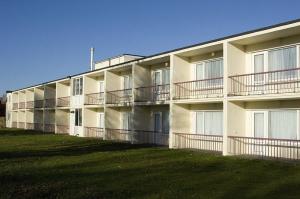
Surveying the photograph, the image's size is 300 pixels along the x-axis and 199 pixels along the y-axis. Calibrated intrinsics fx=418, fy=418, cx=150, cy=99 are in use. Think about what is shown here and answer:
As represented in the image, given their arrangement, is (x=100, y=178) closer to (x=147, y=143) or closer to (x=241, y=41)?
(x=241, y=41)

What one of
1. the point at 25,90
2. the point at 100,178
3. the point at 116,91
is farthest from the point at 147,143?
the point at 25,90

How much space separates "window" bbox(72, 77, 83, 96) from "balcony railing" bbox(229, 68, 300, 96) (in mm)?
20664

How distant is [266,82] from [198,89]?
5286 mm

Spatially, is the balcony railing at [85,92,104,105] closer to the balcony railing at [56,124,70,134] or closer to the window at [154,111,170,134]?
the balcony railing at [56,124,70,134]

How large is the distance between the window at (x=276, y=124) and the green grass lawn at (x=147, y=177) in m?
2.40

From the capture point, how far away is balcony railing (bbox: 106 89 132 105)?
31.3 meters

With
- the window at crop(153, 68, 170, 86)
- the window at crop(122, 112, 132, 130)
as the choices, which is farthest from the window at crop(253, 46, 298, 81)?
the window at crop(122, 112, 132, 130)

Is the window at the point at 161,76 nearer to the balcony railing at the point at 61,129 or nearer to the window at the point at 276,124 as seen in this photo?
the window at the point at 276,124

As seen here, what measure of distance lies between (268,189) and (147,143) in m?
17.3

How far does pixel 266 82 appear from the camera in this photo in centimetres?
1989

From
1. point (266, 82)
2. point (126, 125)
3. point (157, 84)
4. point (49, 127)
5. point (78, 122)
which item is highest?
point (157, 84)

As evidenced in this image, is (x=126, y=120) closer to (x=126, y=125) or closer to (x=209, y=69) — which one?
(x=126, y=125)

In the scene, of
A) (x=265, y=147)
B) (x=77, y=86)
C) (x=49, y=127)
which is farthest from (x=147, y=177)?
(x=49, y=127)

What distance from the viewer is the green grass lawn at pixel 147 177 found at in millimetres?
11227
